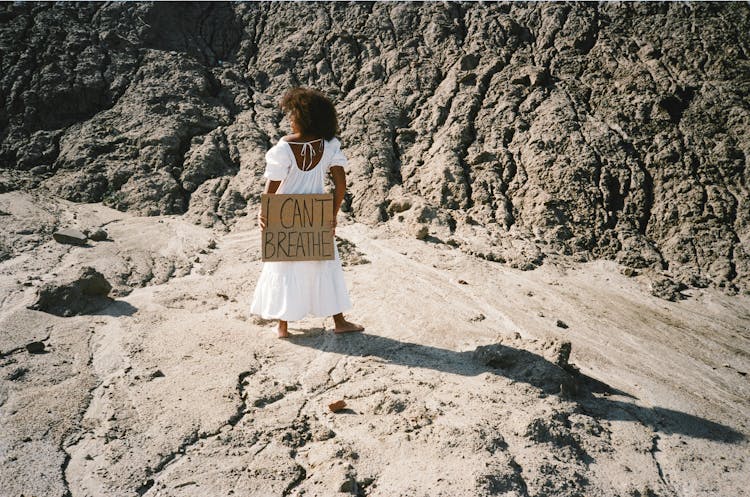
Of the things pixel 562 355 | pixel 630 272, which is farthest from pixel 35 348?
pixel 630 272

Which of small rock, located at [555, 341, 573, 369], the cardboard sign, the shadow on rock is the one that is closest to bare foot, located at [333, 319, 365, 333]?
the cardboard sign

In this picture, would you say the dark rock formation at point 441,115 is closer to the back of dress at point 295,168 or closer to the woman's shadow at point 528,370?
the woman's shadow at point 528,370

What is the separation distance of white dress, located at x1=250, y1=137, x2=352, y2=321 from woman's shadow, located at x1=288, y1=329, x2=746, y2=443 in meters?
0.25

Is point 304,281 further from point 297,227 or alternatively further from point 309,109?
point 309,109

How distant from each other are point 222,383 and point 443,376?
1342mm

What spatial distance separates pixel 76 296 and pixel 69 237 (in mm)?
1656

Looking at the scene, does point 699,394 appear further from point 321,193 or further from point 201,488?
point 201,488

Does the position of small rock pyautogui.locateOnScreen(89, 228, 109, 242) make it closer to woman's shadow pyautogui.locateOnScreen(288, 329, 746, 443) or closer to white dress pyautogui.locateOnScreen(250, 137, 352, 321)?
white dress pyautogui.locateOnScreen(250, 137, 352, 321)

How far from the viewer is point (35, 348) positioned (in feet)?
9.61

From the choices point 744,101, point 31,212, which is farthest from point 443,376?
point 744,101

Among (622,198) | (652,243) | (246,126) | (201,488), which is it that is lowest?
(201,488)

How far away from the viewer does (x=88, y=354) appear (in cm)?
302

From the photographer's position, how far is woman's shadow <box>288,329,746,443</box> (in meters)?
2.65

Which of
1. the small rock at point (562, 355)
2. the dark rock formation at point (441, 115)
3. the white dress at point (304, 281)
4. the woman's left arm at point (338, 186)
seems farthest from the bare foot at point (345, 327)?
the dark rock formation at point (441, 115)
